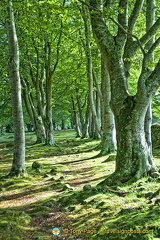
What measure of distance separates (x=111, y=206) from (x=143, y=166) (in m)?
1.84

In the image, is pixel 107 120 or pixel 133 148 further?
pixel 107 120

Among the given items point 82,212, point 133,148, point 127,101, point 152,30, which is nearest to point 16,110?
point 127,101

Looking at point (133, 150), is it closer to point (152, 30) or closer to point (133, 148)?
point (133, 148)

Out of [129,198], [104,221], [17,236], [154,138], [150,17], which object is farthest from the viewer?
[154,138]

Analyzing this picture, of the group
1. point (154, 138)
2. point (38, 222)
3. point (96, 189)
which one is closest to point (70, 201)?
point (96, 189)

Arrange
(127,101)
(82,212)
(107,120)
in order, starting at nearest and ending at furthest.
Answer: (82,212)
(127,101)
(107,120)

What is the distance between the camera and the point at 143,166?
229 inches

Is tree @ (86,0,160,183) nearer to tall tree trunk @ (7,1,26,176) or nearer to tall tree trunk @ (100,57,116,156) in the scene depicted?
tall tree trunk @ (7,1,26,176)

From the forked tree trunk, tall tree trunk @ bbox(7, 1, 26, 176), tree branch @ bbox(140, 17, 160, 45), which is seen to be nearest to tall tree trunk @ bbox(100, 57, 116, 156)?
tall tree trunk @ bbox(7, 1, 26, 176)

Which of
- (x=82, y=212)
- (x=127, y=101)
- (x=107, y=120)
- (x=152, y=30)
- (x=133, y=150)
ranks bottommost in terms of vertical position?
(x=82, y=212)

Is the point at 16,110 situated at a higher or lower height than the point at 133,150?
higher

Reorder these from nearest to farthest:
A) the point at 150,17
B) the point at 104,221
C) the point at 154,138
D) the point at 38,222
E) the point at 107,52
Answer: the point at 104,221, the point at 38,222, the point at 107,52, the point at 150,17, the point at 154,138

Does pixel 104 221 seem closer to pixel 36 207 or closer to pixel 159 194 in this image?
pixel 159 194

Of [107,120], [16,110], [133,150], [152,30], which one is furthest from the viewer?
[107,120]
